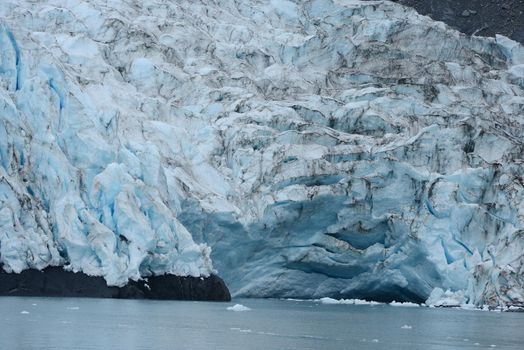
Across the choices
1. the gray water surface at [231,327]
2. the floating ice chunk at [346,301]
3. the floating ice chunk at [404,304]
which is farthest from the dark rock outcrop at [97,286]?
the floating ice chunk at [404,304]

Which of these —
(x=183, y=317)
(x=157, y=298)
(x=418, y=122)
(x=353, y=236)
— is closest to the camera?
(x=183, y=317)

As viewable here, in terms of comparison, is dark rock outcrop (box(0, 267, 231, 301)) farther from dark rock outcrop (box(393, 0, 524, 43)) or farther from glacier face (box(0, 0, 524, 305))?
dark rock outcrop (box(393, 0, 524, 43))

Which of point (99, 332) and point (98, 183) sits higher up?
point (98, 183)

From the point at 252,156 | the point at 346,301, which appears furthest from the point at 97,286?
the point at 346,301

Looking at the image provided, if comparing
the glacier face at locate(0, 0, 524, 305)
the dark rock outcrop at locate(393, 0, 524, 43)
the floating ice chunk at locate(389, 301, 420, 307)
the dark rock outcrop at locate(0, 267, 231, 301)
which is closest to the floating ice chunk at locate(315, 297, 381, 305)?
the glacier face at locate(0, 0, 524, 305)

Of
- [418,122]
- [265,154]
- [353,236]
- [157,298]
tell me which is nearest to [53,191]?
[157,298]

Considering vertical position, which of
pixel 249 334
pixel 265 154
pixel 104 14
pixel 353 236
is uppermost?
pixel 104 14

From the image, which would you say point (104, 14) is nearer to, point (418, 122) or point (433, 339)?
point (418, 122)
